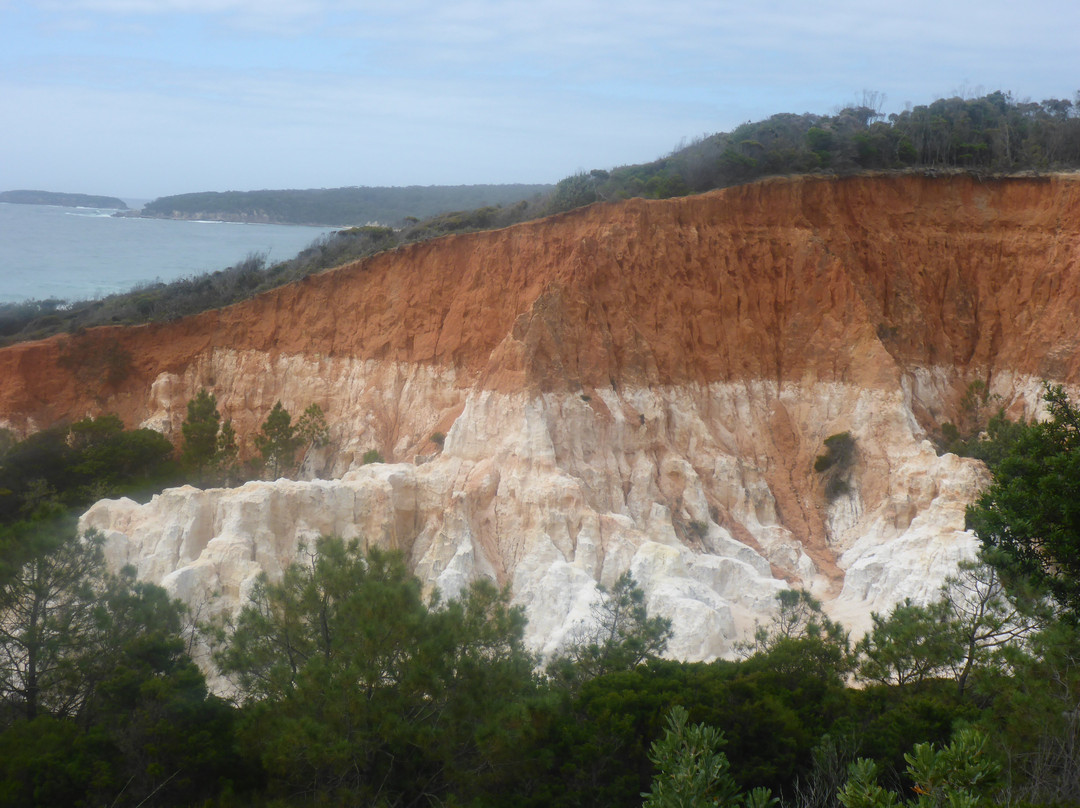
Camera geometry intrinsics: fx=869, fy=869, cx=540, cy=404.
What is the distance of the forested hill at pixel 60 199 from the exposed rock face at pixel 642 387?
12613cm

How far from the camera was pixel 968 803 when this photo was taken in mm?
7047

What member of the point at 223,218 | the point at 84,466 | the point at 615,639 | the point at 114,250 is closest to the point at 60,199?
the point at 223,218

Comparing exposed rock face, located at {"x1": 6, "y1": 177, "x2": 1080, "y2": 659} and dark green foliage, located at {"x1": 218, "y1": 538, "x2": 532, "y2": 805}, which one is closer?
dark green foliage, located at {"x1": 218, "y1": 538, "x2": 532, "y2": 805}

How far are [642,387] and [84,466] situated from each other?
60.6 ft

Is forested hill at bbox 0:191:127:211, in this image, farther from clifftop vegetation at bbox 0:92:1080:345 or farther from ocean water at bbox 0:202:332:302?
clifftop vegetation at bbox 0:92:1080:345

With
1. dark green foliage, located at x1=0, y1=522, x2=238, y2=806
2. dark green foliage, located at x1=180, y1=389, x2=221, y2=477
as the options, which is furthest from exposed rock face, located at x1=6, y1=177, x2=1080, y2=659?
dark green foliage, located at x1=0, y1=522, x2=238, y2=806

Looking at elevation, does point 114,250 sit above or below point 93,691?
above

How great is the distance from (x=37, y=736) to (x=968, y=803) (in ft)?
36.8

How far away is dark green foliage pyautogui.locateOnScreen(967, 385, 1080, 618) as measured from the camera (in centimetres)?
1076

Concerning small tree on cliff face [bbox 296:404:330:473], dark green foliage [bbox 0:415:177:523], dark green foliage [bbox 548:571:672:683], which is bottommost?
dark green foliage [bbox 548:571:672:683]

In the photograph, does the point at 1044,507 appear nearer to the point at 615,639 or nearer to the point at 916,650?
the point at 916,650

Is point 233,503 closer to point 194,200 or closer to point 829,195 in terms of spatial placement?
point 829,195

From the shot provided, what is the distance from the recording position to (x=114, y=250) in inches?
3130

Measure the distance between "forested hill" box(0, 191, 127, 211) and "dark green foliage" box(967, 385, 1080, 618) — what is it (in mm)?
151889
